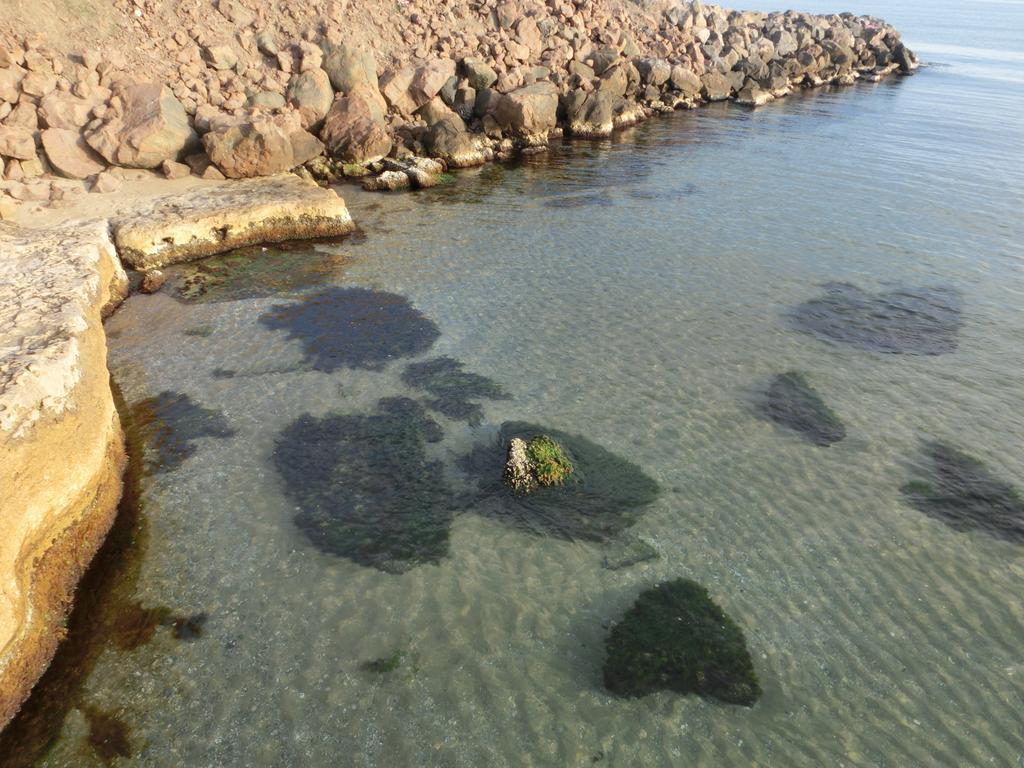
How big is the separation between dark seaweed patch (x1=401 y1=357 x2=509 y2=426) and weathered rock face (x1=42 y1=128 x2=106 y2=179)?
59.6 feet

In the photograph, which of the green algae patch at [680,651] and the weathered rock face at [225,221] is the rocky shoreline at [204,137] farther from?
the green algae patch at [680,651]

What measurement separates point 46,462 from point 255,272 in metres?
12.7

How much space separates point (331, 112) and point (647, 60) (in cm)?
2900

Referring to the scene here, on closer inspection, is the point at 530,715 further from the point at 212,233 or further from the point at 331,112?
the point at 331,112

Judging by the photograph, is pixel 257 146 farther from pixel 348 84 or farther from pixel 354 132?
pixel 348 84

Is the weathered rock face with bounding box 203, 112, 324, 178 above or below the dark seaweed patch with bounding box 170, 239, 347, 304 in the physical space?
above

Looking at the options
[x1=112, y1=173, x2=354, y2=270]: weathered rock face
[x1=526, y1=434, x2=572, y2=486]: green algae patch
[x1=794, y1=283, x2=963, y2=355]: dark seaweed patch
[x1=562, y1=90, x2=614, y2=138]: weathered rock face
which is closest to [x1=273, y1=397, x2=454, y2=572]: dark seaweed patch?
[x1=526, y1=434, x2=572, y2=486]: green algae patch

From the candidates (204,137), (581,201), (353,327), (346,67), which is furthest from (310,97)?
(353,327)

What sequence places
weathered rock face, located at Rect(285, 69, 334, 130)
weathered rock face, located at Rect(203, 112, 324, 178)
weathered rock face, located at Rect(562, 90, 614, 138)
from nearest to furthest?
weathered rock face, located at Rect(203, 112, 324, 178) → weathered rock face, located at Rect(285, 69, 334, 130) → weathered rock face, located at Rect(562, 90, 614, 138)

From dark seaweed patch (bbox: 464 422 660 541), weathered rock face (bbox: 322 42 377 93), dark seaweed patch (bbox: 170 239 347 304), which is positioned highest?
weathered rock face (bbox: 322 42 377 93)

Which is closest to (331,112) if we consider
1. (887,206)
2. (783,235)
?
(783,235)

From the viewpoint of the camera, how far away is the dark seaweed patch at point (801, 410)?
1388 centimetres

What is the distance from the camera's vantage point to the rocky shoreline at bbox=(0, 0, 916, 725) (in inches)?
396

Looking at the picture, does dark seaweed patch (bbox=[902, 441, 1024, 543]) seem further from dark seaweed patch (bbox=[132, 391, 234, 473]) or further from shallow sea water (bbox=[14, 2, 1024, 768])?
dark seaweed patch (bbox=[132, 391, 234, 473])
